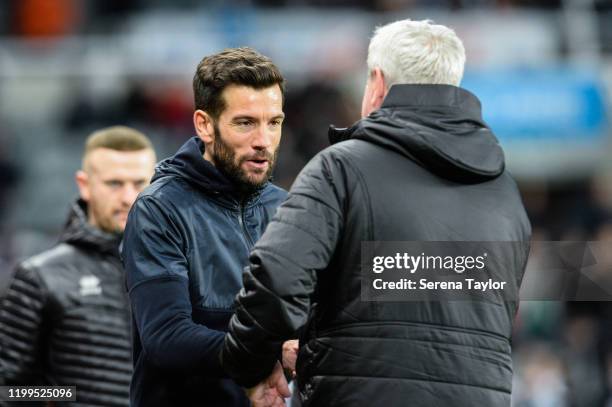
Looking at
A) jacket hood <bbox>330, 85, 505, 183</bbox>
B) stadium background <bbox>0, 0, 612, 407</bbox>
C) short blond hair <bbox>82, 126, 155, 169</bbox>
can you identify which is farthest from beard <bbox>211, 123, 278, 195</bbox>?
stadium background <bbox>0, 0, 612, 407</bbox>

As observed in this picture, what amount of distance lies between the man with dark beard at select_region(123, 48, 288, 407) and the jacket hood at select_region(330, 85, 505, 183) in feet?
1.22

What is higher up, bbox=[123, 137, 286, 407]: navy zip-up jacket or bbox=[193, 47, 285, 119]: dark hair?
bbox=[193, 47, 285, 119]: dark hair

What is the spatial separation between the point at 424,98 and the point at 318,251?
0.59 m

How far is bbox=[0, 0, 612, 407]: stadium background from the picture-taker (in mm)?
11664

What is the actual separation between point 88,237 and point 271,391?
208 cm

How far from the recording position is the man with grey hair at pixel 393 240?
3.21m

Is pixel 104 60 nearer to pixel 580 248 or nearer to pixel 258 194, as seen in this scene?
pixel 580 248

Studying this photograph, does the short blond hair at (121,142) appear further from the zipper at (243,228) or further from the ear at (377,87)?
the ear at (377,87)

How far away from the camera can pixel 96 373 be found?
504cm

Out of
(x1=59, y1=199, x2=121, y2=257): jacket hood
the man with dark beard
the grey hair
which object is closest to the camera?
the grey hair

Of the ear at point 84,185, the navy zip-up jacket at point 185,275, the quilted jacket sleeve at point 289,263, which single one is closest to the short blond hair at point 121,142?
the ear at point 84,185

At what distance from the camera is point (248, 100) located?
3.70m

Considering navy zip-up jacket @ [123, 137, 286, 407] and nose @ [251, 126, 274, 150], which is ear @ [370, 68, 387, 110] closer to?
nose @ [251, 126, 274, 150]

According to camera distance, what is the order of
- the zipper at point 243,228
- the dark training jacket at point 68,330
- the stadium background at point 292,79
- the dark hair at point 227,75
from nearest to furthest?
the dark hair at point 227,75 < the zipper at point 243,228 < the dark training jacket at point 68,330 < the stadium background at point 292,79
